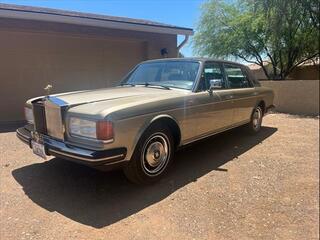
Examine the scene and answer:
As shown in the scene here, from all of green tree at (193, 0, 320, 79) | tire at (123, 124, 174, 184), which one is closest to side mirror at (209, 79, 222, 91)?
tire at (123, 124, 174, 184)

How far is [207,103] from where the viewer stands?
445 centimetres

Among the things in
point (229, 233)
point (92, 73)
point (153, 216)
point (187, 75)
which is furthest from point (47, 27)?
point (229, 233)

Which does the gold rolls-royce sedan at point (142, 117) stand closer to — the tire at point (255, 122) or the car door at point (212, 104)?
the car door at point (212, 104)

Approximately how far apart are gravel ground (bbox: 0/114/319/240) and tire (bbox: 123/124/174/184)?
159 millimetres

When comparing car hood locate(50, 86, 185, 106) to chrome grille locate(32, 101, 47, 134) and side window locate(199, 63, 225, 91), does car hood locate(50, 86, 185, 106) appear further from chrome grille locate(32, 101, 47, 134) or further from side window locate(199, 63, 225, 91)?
side window locate(199, 63, 225, 91)

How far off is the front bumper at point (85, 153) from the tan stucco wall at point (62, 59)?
5.32 meters

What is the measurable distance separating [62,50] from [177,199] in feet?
21.8

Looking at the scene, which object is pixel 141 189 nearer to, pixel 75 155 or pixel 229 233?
pixel 75 155

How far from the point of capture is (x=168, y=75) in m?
4.71

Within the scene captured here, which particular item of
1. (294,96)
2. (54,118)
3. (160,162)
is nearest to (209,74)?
(160,162)

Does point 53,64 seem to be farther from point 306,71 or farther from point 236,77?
point 306,71

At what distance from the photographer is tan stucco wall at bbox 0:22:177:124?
26.0 feet

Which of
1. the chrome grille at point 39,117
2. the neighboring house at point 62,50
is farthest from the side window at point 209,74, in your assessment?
the neighboring house at point 62,50

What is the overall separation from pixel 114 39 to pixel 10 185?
642 centimetres
